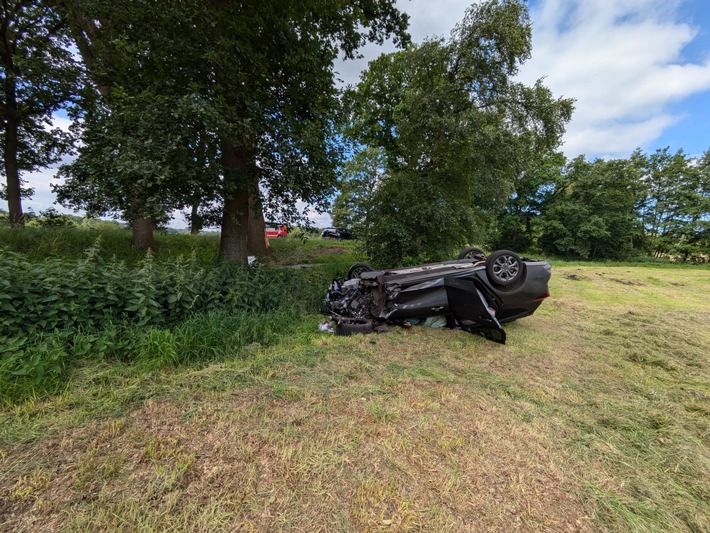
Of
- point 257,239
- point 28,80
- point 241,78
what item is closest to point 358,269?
point 241,78

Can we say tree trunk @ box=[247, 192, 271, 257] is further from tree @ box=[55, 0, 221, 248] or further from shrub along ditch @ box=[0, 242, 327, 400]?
shrub along ditch @ box=[0, 242, 327, 400]

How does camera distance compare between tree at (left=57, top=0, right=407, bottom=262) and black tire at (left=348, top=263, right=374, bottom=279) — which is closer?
tree at (left=57, top=0, right=407, bottom=262)

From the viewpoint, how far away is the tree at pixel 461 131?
23.1 feet

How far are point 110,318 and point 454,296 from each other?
13.9 ft

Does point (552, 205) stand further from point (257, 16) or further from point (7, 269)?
point (7, 269)

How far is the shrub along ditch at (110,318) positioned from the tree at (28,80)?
570 centimetres

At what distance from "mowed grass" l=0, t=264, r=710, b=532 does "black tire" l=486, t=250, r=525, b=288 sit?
123cm

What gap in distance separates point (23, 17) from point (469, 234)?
13432 mm

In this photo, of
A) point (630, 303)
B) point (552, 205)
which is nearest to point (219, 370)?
point (630, 303)

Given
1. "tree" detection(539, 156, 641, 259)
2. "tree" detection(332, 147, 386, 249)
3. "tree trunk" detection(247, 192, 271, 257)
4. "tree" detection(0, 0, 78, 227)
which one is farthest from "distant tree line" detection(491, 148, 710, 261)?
"tree" detection(0, 0, 78, 227)

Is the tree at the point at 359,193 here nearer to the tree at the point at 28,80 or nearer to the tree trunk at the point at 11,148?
the tree at the point at 28,80

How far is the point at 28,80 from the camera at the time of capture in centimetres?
645

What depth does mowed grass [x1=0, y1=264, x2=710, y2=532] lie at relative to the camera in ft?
4.67

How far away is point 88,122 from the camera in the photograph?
392 centimetres
